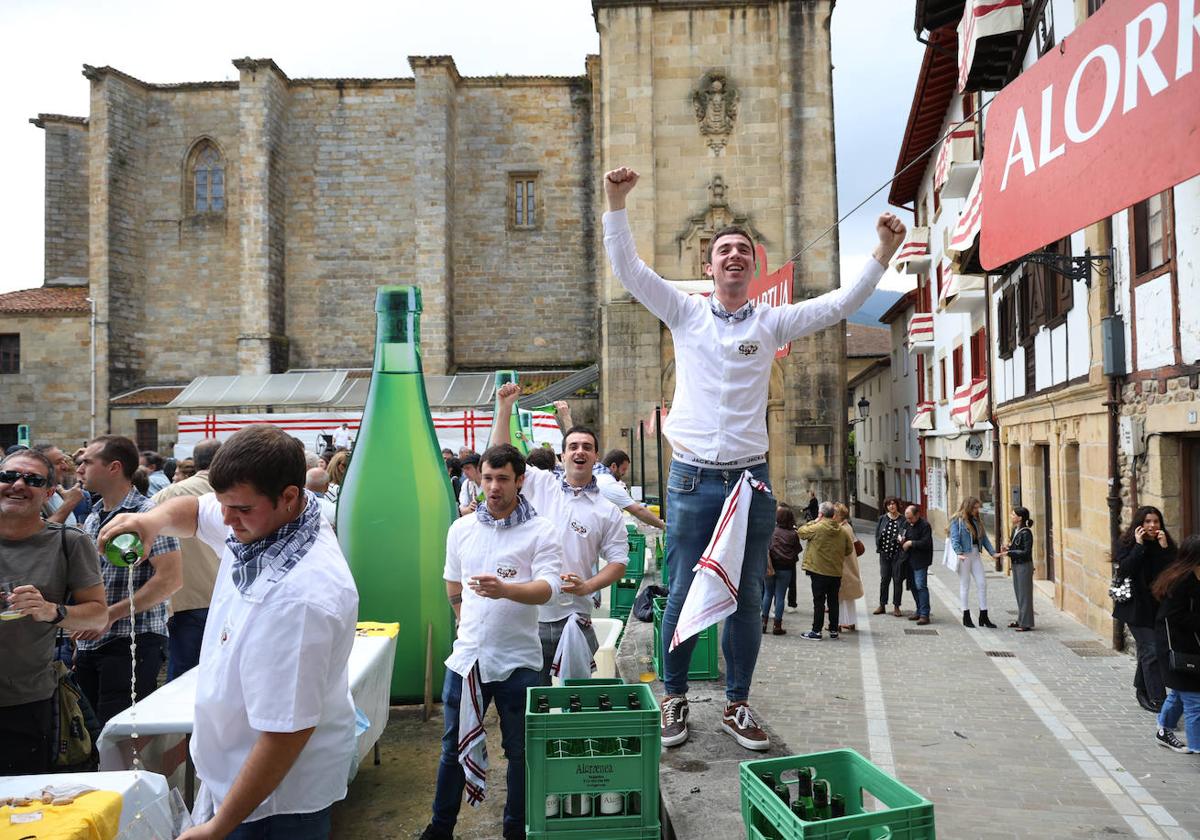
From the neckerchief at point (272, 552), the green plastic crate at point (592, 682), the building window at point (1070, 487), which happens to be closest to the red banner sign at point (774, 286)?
the green plastic crate at point (592, 682)

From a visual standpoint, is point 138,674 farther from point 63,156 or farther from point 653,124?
point 63,156

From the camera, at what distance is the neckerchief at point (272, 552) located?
2.04m

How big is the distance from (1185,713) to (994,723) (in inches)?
50.5

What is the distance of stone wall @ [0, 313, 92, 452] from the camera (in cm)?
2883

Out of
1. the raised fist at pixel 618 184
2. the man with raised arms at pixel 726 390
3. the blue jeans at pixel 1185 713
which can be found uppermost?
the raised fist at pixel 618 184

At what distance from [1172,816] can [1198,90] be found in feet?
14.1

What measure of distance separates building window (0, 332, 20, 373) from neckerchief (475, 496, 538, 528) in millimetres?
31638

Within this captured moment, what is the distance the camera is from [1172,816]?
16.0 feet

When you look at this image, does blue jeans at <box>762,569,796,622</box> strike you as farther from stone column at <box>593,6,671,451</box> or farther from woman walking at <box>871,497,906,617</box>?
stone column at <box>593,6,671,451</box>

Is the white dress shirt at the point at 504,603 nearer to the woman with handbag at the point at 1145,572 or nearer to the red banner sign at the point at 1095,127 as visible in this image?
the red banner sign at the point at 1095,127

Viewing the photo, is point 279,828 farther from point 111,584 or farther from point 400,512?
point 400,512

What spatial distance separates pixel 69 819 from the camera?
2.27 m

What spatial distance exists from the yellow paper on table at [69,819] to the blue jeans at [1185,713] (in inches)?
242

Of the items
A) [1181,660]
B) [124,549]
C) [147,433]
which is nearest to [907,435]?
[1181,660]
